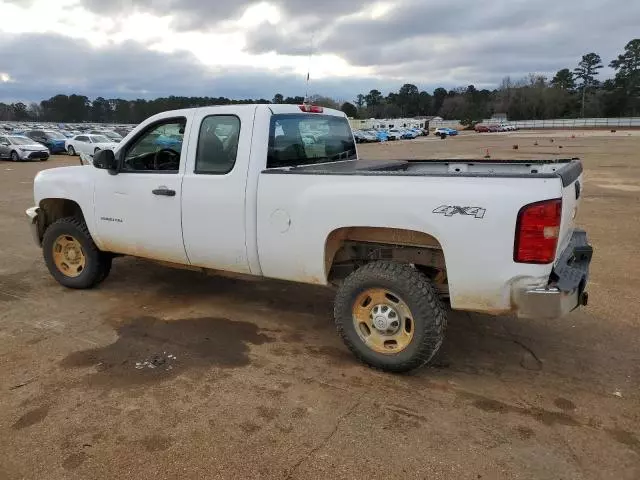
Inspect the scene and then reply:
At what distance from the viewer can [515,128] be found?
104250mm

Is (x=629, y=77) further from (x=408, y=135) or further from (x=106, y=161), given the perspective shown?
(x=106, y=161)

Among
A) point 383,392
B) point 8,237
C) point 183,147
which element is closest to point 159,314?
point 183,147

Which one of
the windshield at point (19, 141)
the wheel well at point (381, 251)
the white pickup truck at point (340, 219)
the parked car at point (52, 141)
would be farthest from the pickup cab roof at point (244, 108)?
the parked car at point (52, 141)

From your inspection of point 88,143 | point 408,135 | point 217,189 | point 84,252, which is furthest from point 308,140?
point 408,135

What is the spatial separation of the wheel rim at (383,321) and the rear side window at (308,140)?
1.41m

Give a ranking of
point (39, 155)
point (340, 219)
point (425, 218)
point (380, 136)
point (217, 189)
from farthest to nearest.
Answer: point (380, 136), point (39, 155), point (217, 189), point (340, 219), point (425, 218)

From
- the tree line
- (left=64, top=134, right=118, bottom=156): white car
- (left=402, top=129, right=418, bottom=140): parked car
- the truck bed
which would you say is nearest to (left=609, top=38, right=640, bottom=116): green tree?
the tree line

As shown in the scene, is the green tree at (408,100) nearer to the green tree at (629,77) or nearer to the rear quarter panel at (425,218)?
the green tree at (629,77)

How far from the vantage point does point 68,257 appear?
605cm

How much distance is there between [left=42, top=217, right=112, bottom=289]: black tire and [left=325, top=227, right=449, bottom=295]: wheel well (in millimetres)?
2861

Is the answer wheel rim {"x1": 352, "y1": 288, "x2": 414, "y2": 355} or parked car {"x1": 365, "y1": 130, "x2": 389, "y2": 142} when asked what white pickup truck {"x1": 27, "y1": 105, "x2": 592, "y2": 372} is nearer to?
wheel rim {"x1": 352, "y1": 288, "x2": 414, "y2": 355}

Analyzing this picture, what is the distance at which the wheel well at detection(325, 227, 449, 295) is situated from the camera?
154 inches

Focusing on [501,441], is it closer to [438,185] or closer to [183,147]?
[438,185]

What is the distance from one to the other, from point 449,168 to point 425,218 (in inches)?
78.2
